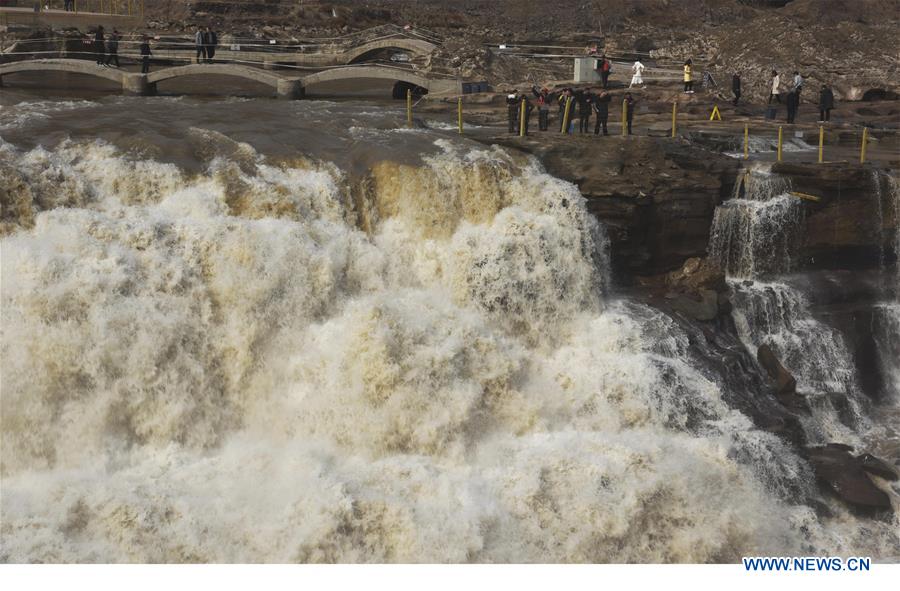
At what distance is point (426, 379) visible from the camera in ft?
57.7

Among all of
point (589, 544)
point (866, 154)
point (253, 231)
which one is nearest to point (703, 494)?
point (589, 544)

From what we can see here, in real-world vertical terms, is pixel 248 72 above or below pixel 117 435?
above

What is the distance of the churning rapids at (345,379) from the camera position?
15.3 m

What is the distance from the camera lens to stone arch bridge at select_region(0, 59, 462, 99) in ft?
110

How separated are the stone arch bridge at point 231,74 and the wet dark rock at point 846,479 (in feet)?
64.3

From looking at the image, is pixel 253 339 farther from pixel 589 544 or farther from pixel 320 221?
pixel 589 544

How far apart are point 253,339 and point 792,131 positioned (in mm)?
19162

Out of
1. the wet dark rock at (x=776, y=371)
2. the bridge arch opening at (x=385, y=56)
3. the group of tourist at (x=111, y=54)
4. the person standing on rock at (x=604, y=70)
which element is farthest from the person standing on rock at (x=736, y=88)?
the group of tourist at (x=111, y=54)

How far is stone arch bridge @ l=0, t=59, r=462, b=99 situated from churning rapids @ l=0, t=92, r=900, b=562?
39.7 feet

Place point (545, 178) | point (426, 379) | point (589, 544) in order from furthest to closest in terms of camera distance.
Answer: point (545, 178)
point (426, 379)
point (589, 544)

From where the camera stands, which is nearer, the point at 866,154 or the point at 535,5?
the point at 866,154

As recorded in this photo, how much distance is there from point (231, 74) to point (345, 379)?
66.5 ft

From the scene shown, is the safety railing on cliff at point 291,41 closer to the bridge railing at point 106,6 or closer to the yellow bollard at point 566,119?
the bridge railing at point 106,6

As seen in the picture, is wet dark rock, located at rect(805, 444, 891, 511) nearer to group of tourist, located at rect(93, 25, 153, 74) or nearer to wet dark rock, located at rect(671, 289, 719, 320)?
wet dark rock, located at rect(671, 289, 719, 320)
